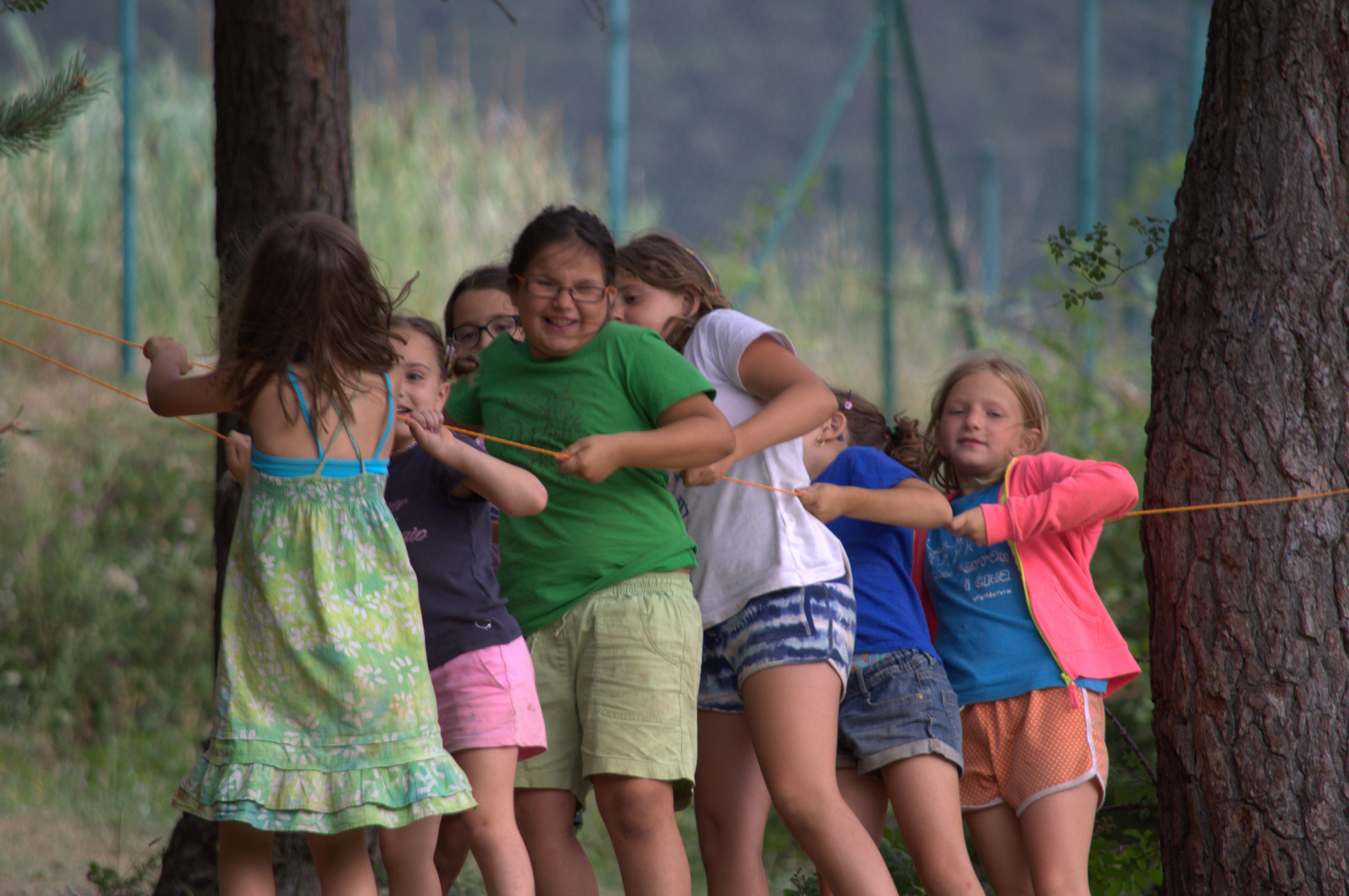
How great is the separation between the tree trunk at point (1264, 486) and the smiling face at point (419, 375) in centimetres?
150

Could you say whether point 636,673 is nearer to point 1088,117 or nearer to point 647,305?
point 647,305

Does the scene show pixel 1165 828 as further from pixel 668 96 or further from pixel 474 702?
pixel 668 96

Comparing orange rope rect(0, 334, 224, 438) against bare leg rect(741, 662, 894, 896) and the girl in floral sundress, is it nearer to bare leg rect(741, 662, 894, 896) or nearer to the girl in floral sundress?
the girl in floral sundress

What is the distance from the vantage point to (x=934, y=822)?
2416 mm

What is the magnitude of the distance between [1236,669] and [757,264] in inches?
175

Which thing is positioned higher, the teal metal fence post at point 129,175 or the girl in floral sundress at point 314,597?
the teal metal fence post at point 129,175

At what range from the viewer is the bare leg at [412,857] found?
237cm

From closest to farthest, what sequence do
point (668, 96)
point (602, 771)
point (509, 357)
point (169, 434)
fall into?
1. point (602, 771)
2. point (509, 357)
3. point (169, 434)
4. point (668, 96)

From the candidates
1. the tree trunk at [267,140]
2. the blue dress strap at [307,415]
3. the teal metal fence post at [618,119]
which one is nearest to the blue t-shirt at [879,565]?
the blue dress strap at [307,415]

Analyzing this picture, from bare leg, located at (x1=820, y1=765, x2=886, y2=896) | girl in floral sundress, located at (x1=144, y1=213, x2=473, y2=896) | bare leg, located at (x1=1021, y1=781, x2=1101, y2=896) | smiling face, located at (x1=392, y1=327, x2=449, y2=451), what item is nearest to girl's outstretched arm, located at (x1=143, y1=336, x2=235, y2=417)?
girl in floral sundress, located at (x1=144, y1=213, x2=473, y2=896)

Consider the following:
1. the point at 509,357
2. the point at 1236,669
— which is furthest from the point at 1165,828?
the point at 509,357

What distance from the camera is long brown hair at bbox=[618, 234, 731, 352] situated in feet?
8.91

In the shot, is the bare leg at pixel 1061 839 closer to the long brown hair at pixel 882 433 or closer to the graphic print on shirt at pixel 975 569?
the graphic print on shirt at pixel 975 569

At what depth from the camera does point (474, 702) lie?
7.59 feet
